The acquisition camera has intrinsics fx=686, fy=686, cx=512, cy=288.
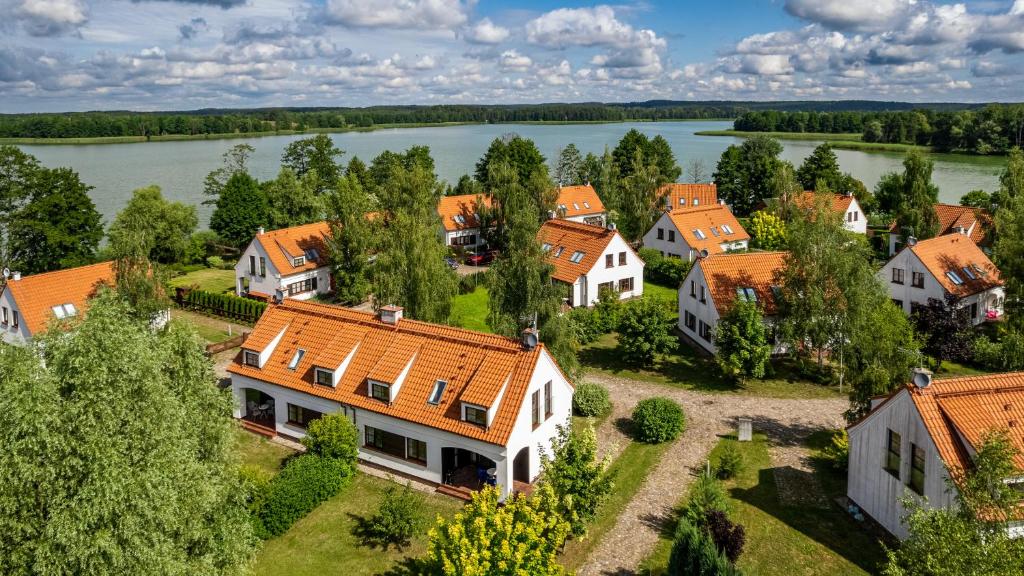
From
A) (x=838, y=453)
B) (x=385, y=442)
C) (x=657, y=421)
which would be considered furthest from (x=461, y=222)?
(x=838, y=453)

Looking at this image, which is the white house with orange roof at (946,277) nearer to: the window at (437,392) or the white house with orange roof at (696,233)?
the white house with orange roof at (696,233)

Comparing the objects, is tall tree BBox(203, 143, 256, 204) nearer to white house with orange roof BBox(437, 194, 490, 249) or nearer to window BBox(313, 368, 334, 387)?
white house with orange roof BBox(437, 194, 490, 249)

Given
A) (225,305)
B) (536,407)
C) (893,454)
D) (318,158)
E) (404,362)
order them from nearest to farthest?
(893,454) < (536,407) < (404,362) < (225,305) < (318,158)

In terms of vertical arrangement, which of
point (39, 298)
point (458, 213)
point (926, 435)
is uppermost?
point (458, 213)

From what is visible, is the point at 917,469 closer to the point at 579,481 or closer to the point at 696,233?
the point at 579,481

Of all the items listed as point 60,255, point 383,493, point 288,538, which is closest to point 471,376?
point 383,493

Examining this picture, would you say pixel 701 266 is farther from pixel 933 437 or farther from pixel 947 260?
pixel 933 437
